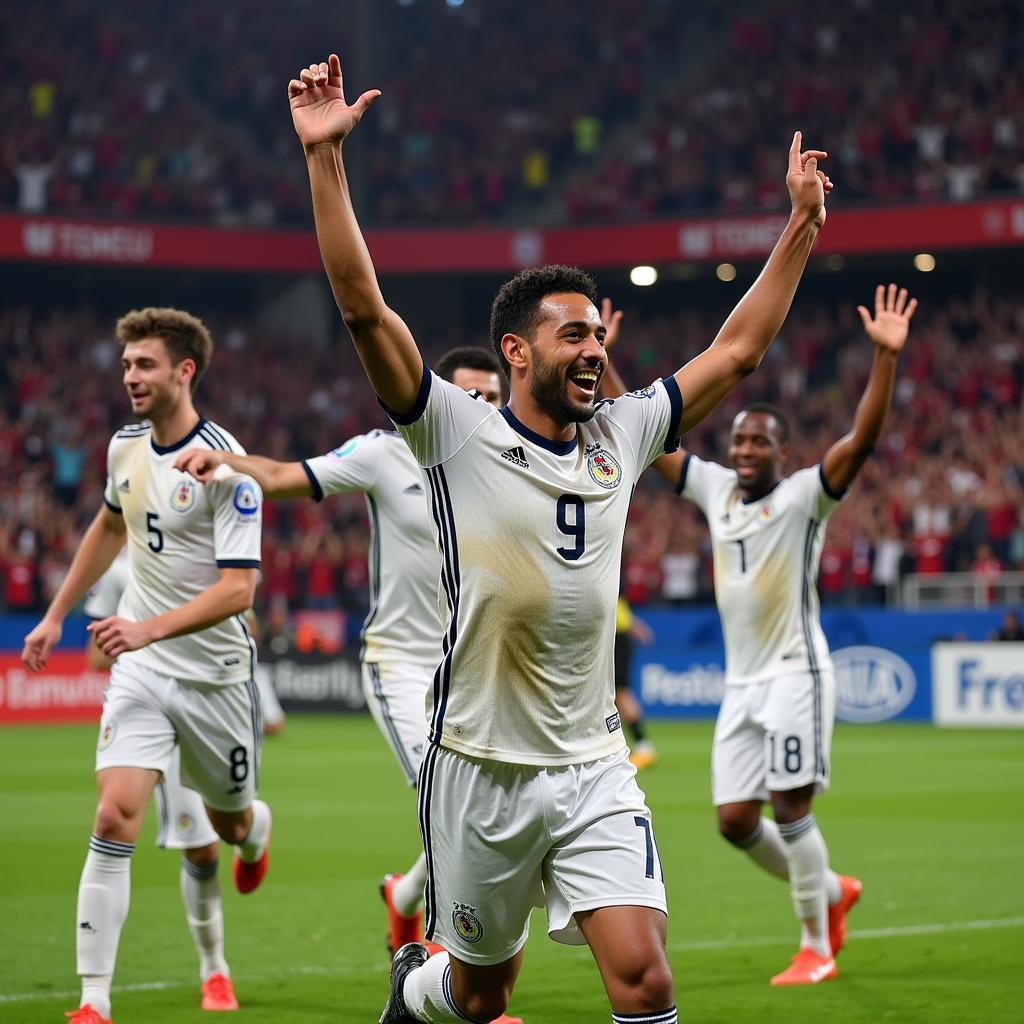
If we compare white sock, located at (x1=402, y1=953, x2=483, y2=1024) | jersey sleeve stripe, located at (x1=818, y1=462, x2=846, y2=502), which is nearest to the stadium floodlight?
jersey sleeve stripe, located at (x1=818, y1=462, x2=846, y2=502)

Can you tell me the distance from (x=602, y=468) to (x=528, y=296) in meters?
0.54

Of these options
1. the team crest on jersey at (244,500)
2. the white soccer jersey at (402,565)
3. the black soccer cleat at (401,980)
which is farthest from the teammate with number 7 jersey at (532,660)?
the white soccer jersey at (402,565)

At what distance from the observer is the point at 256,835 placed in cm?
819

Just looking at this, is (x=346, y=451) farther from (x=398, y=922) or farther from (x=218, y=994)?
(x=218, y=994)

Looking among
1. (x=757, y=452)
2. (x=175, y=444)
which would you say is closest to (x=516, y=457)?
(x=175, y=444)

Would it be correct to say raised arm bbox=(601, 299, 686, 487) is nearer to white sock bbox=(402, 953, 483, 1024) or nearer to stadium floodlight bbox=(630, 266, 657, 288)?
white sock bbox=(402, 953, 483, 1024)

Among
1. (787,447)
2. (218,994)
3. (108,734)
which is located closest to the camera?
(108,734)

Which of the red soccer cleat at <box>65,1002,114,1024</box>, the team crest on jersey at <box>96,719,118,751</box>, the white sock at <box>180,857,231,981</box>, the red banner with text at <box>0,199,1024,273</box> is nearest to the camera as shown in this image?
the red soccer cleat at <box>65,1002,114,1024</box>

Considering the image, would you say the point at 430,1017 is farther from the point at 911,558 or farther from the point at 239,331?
the point at 239,331

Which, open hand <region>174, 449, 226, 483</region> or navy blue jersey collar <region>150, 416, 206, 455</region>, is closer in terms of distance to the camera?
open hand <region>174, 449, 226, 483</region>

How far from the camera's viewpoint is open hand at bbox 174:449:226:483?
22.2 feet

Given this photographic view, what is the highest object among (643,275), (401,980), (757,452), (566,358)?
(643,275)

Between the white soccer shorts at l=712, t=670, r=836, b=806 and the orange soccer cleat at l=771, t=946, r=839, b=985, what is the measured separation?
0.75 metres

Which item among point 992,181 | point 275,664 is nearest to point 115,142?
point 275,664
